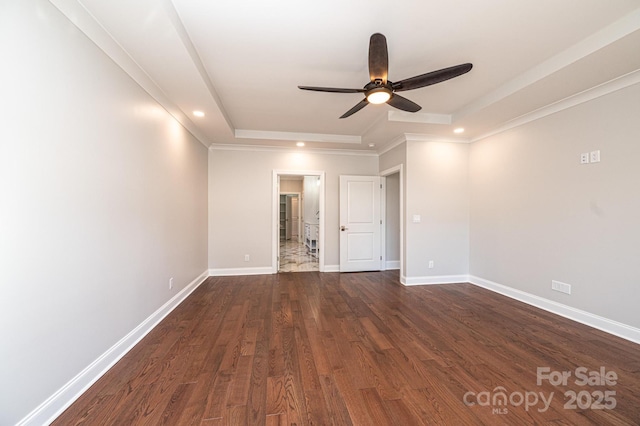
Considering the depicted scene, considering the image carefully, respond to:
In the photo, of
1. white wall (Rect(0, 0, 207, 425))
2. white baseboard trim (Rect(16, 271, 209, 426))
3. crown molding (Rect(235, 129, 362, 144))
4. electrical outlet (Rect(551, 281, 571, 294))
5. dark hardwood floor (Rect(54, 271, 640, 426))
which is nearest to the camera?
white wall (Rect(0, 0, 207, 425))

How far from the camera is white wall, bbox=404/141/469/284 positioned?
429 cm

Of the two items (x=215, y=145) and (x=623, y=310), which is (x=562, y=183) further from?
(x=215, y=145)

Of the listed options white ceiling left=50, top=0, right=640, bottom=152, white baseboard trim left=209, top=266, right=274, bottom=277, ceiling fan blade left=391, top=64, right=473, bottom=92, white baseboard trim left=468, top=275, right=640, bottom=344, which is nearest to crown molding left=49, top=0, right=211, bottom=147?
white ceiling left=50, top=0, right=640, bottom=152

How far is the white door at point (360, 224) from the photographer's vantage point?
5.19m

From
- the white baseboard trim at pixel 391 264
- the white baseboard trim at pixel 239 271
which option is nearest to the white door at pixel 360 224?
the white baseboard trim at pixel 391 264

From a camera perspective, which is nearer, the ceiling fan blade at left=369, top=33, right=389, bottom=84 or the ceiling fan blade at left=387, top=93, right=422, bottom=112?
the ceiling fan blade at left=369, top=33, right=389, bottom=84

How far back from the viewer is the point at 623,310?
8.05 feet

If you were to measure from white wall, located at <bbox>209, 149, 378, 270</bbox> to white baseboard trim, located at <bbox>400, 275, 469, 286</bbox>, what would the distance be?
8.87 ft

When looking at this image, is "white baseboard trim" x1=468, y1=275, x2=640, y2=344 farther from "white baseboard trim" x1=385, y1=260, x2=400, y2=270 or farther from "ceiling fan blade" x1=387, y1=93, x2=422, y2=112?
"ceiling fan blade" x1=387, y1=93, x2=422, y2=112

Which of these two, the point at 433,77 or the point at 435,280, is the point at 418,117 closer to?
the point at 433,77

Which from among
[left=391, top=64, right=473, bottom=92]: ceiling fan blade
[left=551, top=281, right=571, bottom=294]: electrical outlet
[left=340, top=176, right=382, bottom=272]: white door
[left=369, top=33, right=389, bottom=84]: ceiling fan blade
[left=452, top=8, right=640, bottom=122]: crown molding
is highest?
[left=452, top=8, right=640, bottom=122]: crown molding

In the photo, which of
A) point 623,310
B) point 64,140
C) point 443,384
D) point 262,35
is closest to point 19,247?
point 64,140

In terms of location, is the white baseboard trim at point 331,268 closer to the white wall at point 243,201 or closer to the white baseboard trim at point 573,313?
the white wall at point 243,201

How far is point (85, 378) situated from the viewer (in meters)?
1.72
